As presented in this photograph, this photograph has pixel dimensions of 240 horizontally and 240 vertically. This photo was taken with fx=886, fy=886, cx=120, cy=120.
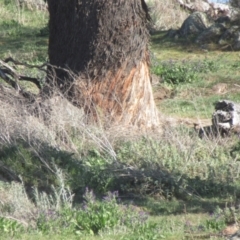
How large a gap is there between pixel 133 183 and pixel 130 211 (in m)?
2.21

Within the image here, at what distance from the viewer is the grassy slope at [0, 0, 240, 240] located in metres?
9.46

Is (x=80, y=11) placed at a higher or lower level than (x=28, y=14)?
higher

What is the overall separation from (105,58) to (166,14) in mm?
13261

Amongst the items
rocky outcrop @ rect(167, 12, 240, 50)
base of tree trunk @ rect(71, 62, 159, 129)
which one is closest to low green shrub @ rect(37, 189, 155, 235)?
base of tree trunk @ rect(71, 62, 159, 129)

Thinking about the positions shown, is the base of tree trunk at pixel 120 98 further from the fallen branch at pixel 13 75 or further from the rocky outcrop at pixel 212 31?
the rocky outcrop at pixel 212 31

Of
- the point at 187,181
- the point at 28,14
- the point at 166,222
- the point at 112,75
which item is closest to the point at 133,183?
the point at 187,181

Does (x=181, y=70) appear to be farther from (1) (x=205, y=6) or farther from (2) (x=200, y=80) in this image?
(1) (x=205, y=6)

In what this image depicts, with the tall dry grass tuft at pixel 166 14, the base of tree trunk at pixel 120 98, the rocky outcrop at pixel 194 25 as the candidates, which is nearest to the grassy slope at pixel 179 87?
the rocky outcrop at pixel 194 25

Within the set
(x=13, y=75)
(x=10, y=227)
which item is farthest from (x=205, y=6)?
(x=10, y=227)

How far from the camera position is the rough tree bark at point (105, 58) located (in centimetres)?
1380

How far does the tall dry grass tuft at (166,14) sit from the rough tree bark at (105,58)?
11.7 m

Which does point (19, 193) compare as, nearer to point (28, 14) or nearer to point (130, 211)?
point (130, 211)

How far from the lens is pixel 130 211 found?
861cm

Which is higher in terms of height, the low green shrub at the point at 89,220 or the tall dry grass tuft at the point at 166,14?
the low green shrub at the point at 89,220
